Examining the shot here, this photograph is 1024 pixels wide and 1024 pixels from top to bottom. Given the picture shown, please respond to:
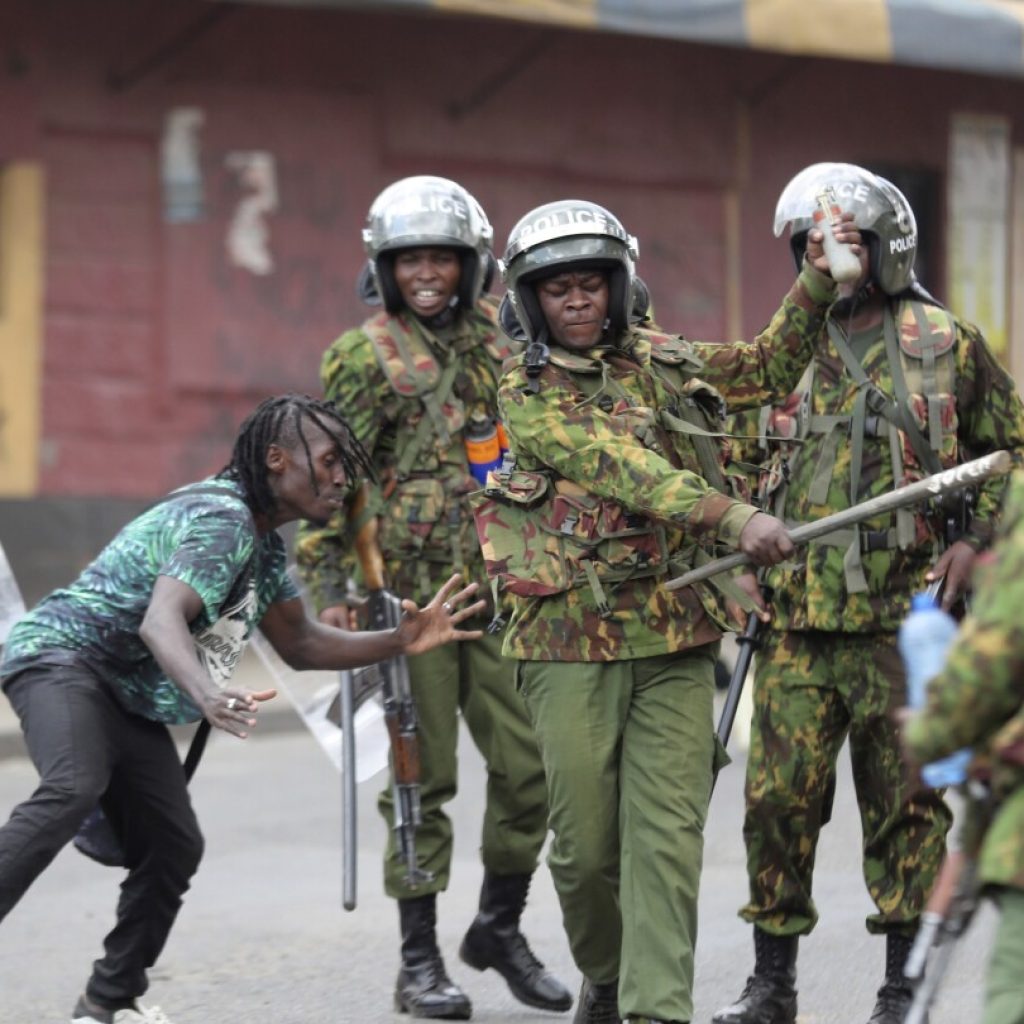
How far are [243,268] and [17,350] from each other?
4.97 ft

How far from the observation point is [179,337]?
1355 centimetres

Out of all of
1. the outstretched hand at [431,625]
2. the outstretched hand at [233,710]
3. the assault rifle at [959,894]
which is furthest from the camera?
the outstretched hand at [431,625]

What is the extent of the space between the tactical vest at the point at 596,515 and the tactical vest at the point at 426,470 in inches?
36.5

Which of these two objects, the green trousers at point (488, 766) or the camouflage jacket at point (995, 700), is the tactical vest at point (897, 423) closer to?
the green trousers at point (488, 766)

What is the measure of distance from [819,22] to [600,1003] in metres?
11.1

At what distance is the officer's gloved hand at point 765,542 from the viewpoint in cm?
462

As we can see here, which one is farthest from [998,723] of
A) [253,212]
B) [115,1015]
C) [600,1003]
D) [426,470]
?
[253,212]

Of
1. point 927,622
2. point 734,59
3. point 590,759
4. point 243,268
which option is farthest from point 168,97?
point 927,622

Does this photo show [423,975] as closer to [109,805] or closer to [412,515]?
[109,805]

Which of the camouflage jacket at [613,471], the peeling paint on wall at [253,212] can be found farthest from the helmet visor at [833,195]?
the peeling paint on wall at [253,212]

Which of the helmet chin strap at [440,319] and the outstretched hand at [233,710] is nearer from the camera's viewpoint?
the outstretched hand at [233,710]

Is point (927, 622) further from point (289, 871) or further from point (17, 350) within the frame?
point (17, 350)

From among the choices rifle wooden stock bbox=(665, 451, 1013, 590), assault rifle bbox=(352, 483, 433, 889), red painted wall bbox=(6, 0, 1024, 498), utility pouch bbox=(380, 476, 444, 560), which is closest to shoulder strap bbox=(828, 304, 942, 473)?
rifle wooden stock bbox=(665, 451, 1013, 590)

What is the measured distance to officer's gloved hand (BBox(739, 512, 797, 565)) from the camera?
4617 mm
